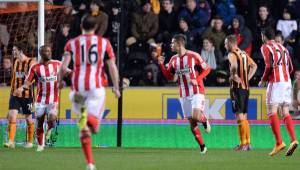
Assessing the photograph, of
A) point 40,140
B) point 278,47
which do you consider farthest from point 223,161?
point 40,140

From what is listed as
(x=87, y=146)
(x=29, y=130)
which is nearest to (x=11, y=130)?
(x=29, y=130)

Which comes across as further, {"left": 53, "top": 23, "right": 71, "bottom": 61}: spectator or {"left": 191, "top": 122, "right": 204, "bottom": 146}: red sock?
{"left": 53, "top": 23, "right": 71, "bottom": 61}: spectator

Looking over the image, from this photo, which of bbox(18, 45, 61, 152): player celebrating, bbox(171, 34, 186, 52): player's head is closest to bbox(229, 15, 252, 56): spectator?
bbox(171, 34, 186, 52): player's head

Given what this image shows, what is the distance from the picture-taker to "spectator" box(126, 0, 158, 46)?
21938mm

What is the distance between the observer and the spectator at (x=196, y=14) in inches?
874

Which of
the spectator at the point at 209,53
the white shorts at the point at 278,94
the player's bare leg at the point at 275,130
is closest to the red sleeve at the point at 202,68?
the white shorts at the point at 278,94

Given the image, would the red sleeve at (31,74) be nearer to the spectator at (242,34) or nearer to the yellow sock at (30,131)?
the yellow sock at (30,131)

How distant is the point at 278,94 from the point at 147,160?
2.68m

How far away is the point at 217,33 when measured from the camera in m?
21.7

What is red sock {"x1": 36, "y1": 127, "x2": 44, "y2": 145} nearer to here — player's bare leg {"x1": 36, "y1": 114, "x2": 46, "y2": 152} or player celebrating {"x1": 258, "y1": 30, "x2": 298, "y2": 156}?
player's bare leg {"x1": 36, "y1": 114, "x2": 46, "y2": 152}

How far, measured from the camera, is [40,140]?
17562 millimetres

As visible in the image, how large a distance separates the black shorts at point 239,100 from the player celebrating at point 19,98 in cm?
384

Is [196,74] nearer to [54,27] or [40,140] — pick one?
[40,140]

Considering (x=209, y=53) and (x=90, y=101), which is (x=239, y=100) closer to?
(x=209, y=53)
